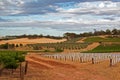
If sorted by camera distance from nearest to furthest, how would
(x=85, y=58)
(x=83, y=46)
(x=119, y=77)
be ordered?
(x=119, y=77)
(x=85, y=58)
(x=83, y=46)

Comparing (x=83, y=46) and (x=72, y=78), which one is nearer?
(x=72, y=78)

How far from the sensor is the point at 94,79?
91.3 feet

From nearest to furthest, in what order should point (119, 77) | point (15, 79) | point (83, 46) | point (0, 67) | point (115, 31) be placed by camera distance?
point (15, 79), point (119, 77), point (0, 67), point (83, 46), point (115, 31)

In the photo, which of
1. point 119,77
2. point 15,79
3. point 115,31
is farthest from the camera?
point 115,31

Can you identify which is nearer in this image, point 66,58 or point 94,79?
point 94,79

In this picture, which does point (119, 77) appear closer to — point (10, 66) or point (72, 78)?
point (72, 78)

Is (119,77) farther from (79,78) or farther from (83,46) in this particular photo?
(83,46)

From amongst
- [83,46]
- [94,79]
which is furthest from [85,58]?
[83,46]

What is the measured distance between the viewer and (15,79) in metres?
27.0

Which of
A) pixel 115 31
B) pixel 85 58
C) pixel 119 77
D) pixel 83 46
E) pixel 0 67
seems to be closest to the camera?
pixel 119 77

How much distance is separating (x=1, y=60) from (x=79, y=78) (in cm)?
845

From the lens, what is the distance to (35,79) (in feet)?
90.0

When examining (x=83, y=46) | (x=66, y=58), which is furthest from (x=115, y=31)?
(x=66, y=58)

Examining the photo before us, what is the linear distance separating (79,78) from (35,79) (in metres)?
3.45
